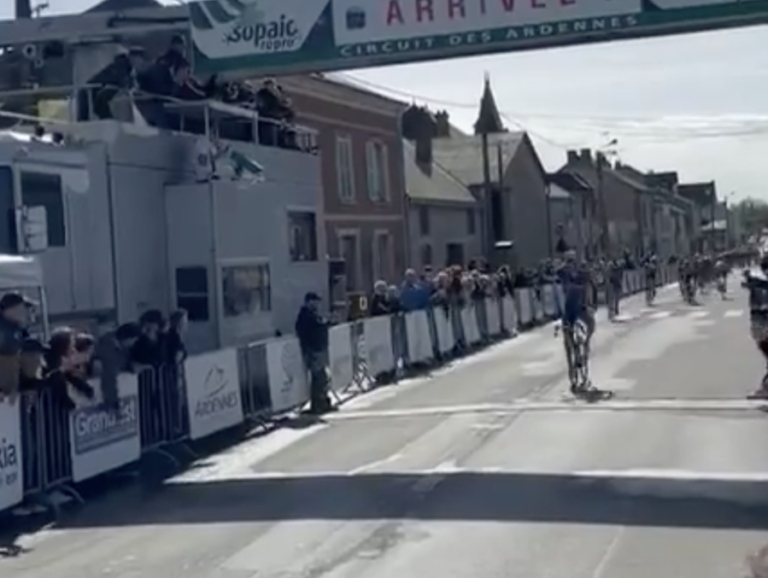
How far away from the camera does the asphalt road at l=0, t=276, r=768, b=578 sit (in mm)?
11102

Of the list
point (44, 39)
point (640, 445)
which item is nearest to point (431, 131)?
point (44, 39)

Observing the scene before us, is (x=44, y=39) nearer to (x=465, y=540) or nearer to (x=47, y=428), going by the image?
(x=47, y=428)

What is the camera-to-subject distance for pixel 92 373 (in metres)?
15.5

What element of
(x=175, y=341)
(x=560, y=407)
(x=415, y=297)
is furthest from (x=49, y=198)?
(x=415, y=297)

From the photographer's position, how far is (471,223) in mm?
68938

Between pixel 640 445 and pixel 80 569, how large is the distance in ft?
24.0

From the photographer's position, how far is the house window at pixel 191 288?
66.0ft

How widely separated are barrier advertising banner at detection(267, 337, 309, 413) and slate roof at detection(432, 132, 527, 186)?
54.1 meters

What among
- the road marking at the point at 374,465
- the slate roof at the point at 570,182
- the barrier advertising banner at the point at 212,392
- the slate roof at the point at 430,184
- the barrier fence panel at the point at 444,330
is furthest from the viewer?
the slate roof at the point at 570,182

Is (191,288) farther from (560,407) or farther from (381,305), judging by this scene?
(381,305)

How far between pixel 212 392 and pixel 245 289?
2675mm

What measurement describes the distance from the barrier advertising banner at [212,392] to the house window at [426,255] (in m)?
40.0

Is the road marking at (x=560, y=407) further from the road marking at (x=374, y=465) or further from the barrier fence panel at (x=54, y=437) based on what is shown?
the barrier fence panel at (x=54, y=437)

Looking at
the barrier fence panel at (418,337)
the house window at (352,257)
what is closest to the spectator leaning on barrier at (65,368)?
the barrier fence panel at (418,337)
